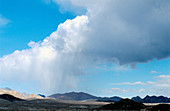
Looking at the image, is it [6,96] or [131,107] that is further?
[6,96]

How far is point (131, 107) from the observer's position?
73.8 m

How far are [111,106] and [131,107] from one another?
851 centimetres

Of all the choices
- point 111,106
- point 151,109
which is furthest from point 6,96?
point 151,109

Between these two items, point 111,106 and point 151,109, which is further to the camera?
point 111,106

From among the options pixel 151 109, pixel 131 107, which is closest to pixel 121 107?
pixel 131 107

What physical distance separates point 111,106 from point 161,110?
2222cm

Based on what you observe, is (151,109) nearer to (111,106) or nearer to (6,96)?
(111,106)

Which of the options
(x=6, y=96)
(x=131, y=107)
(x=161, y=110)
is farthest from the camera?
(x=6, y=96)

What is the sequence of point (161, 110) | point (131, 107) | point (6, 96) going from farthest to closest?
point (6, 96)
point (131, 107)
point (161, 110)

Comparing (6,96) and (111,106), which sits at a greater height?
(6,96)

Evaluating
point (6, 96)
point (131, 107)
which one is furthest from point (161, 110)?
point (6, 96)

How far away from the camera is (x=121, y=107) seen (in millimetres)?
75000

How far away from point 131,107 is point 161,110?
14391 millimetres

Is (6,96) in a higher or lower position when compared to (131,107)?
higher
